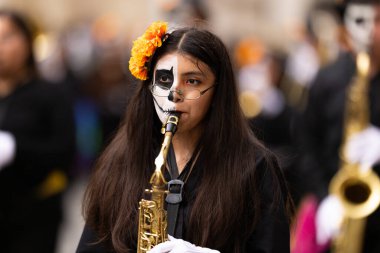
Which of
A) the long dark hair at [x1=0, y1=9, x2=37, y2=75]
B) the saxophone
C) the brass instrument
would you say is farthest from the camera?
the long dark hair at [x1=0, y1=9, x2=37, y2=75]

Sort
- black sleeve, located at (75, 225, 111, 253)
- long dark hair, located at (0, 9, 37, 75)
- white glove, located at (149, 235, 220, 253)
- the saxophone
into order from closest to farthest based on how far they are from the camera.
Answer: white glove, located at (149, 235, 220, 253) → the saxophone → black sleeve, located at (75, 225, 111, 253) → long dark hair, located at (0, 9, 37, 75)

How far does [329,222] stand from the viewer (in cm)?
700

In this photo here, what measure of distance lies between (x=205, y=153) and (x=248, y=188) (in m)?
0.25

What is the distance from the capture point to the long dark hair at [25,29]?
788 cm

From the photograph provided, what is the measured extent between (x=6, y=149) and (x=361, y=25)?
250 centimetres

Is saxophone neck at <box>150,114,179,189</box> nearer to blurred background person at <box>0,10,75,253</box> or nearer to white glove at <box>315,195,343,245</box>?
white glove at <box>315,195,343,245</box>

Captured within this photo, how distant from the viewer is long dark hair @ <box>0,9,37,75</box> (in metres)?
7.88

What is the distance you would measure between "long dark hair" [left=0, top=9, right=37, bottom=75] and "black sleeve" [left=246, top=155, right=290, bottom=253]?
3673 millimetres

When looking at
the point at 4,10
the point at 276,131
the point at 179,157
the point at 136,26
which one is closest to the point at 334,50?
the point at 276,131

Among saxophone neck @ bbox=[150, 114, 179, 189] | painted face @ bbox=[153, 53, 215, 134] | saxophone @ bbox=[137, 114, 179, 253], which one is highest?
painted face @ bbox=[153, 53, 215, 134]

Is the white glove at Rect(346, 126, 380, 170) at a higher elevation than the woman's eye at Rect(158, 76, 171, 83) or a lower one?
lower

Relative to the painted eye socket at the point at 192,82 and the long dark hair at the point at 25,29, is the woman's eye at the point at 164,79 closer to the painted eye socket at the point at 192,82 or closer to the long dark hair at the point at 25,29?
the painted eye socket at the point at 192,82

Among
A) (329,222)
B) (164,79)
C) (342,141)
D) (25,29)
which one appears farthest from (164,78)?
(25,29)

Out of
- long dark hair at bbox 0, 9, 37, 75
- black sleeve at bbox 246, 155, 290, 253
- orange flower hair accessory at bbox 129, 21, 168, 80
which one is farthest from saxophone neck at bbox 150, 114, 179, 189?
long dark hair at bbox 0, 9, 37, 75
